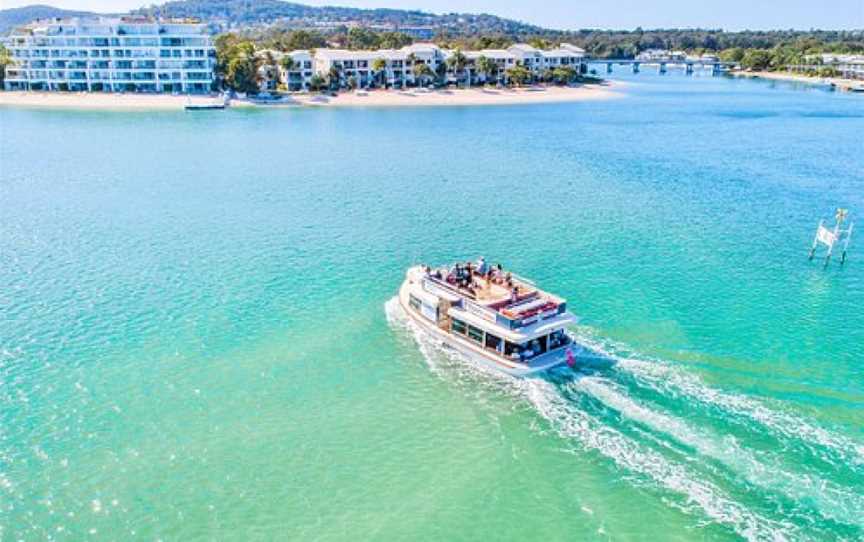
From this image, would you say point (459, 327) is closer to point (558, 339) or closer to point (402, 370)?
point (402, 370)

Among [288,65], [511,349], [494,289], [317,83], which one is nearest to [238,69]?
[288,65]

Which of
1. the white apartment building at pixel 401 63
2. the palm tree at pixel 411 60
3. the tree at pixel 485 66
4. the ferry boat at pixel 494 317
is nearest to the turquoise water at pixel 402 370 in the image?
the ferry boat at pixel 494 317

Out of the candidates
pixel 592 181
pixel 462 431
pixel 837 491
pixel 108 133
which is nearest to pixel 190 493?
pixel 462 431

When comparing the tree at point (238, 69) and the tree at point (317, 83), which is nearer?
the tree at point (238, 69)

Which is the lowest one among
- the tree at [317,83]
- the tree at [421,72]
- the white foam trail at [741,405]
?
the white foam trail at [741,405]

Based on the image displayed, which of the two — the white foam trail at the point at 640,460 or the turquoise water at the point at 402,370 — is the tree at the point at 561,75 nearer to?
the turquoise water at the point at 402,370

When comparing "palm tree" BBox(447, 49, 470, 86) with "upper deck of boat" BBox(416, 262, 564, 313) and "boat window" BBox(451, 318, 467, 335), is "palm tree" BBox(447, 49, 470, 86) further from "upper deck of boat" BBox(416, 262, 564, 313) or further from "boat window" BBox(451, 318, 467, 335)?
"boat window" BBox(451, 318, 467, 335)
